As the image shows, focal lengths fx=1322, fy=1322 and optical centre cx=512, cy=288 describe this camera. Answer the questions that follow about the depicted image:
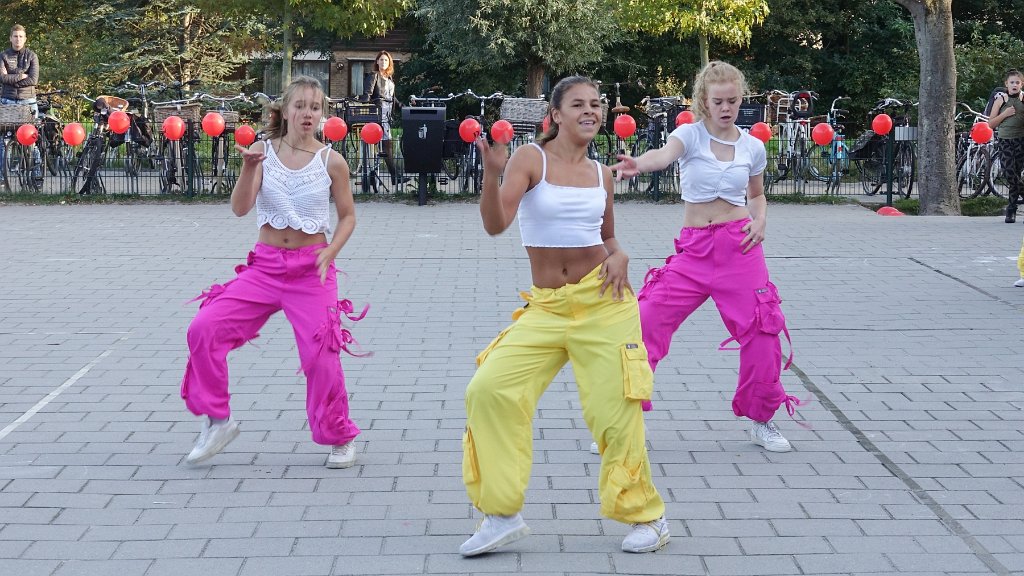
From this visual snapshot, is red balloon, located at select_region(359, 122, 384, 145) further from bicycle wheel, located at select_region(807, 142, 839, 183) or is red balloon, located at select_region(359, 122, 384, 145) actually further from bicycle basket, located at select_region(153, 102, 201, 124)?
bicycle wheel, located at select_region(807, 142, 839, 183)

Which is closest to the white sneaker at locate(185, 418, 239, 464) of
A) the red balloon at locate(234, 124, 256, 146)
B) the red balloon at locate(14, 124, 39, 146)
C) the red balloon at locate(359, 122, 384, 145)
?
the red balloon at locate(359, 122, 384, 145)

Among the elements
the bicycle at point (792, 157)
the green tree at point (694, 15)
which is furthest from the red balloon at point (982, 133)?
the green tree at point (694, 15)

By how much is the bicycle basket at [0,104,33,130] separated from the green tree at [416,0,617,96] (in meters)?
19.8

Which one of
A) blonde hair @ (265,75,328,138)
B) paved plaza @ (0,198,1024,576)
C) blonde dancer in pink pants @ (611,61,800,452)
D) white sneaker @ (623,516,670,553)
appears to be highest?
blonde hair @ (265,75,328,138)

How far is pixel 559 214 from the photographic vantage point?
461 centimetres

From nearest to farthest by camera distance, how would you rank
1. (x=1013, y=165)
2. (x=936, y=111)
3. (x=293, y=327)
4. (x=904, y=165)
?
(x=293, y=327) → (x=1013, y=165) → (x=936, y=111) → (x=904, y=165)

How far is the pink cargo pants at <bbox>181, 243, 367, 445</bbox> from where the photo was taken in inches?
215

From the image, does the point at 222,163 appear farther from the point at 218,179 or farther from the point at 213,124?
the point at 213,124

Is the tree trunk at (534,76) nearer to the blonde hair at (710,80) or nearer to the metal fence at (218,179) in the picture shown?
the metal fence at (218,179)

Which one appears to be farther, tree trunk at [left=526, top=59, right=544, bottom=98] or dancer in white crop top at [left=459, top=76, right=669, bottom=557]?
tree trunk at [left=526, top=59, right=544, bottom=98]

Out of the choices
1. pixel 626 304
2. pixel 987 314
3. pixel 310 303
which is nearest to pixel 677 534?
pixel 626 304

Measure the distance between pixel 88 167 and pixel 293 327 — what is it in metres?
13.2

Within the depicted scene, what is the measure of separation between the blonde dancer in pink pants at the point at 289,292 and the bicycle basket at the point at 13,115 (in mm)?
13260

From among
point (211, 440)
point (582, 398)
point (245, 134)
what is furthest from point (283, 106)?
point (245, 134)
